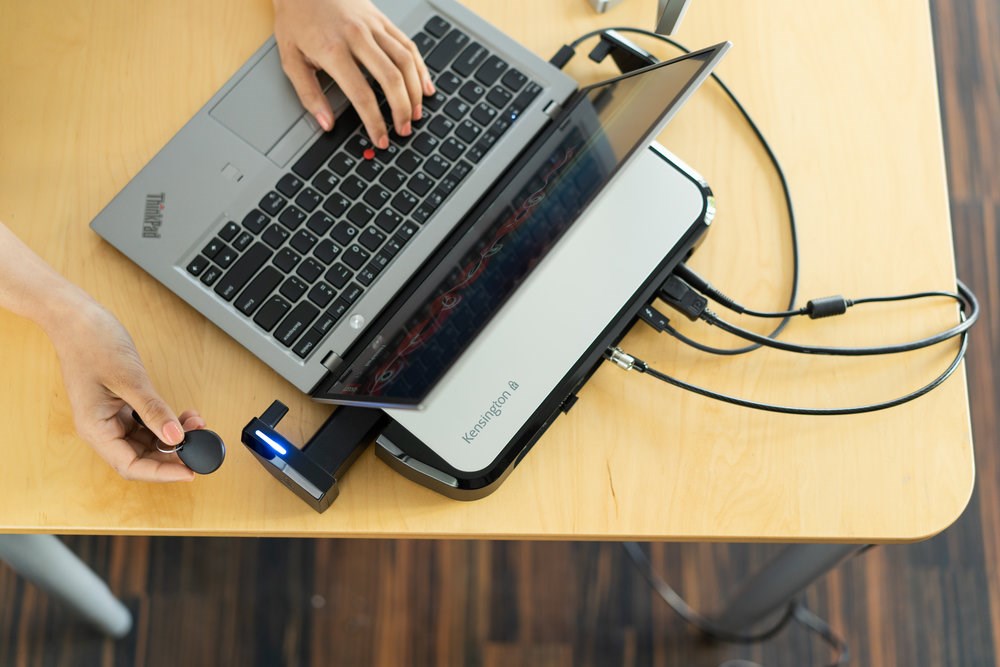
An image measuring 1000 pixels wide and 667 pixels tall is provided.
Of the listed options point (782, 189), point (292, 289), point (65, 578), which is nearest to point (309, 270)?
point (292, 289)

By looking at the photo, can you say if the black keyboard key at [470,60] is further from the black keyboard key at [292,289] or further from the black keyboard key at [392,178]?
the black keyboard key at [292,289]

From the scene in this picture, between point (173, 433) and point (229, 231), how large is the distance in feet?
0.65

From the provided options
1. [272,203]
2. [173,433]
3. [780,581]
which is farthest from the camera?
[780,581]

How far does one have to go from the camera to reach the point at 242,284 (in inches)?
30.3

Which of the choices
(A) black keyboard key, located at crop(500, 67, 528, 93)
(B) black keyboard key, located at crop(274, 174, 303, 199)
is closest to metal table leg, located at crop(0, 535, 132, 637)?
(B) black keyboard key, located at crop(274, 174, 303, 199)

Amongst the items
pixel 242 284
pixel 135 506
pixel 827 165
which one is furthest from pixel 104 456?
pixel 827 165

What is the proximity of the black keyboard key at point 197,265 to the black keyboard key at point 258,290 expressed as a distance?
0.05m

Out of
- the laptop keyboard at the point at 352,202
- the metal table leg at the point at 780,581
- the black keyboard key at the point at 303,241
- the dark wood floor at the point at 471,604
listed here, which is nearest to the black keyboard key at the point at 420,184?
the laptop keyboard at the point at 352,202

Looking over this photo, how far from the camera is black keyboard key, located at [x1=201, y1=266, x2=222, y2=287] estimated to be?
77cm

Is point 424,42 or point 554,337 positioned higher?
point 424,42

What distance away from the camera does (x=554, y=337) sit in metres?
0.75

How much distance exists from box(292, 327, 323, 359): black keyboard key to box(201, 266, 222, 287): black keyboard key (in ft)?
0.32

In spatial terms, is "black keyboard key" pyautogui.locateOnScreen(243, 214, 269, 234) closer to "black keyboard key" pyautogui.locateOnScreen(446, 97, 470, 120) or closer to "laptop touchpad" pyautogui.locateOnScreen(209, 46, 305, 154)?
"laptop touchpad" pyautogui.locateOnScreen(209, 46, 305, 154)

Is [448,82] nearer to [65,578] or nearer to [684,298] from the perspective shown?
[684,298]
